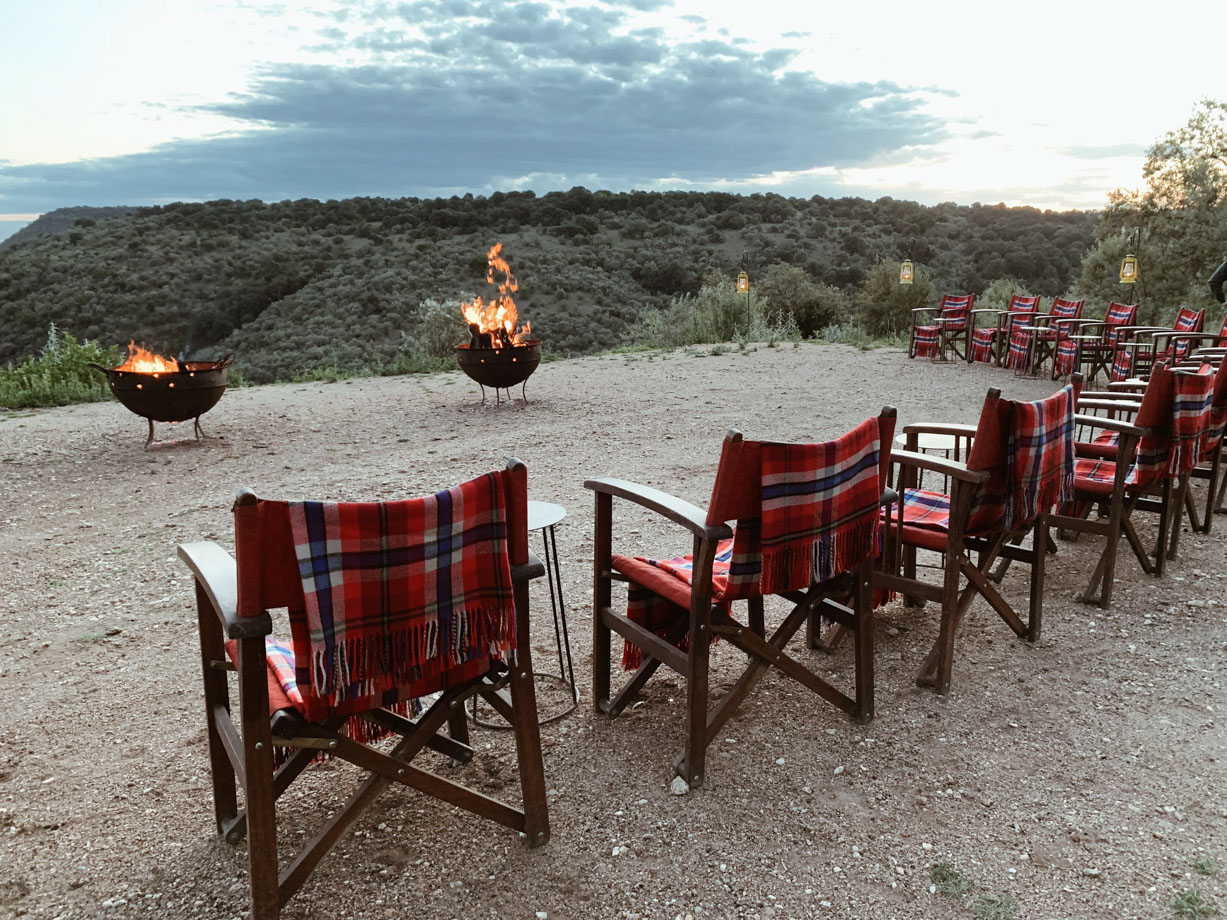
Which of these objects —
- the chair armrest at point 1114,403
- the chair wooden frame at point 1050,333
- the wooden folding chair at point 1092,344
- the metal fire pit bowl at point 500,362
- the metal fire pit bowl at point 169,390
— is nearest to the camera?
the chair armrest at point 1114,403

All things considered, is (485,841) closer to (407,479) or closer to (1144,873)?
(1144,873)

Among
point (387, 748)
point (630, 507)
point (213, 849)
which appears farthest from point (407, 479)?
point (213, 849)

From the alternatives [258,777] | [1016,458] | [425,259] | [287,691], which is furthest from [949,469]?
[425,259]

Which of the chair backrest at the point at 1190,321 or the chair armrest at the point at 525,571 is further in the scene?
the chair backrest at the point at 1190,321

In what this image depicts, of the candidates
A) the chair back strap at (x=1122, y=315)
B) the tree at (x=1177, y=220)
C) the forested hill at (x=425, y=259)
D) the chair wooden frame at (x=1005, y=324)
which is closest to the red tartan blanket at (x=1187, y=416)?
the chair back strap at (x=1122, y=315)

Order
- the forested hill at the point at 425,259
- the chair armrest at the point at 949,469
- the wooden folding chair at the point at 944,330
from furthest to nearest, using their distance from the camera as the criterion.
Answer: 1. the forested hill at the point at 425,259
2. the wooden folding chair at the point at 944,330
3. the chair armrest at the point at 949,469

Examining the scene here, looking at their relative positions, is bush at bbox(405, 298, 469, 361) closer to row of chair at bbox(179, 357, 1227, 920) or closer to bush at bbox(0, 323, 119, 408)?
bush at bbox(0, 323, 119, 408)

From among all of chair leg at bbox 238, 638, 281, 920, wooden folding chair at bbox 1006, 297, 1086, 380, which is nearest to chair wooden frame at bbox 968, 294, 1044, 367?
wooden folding chair at bbox 1006, 297, 1086, 380

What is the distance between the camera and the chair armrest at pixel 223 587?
156 cm

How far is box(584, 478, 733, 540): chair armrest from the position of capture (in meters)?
2.10

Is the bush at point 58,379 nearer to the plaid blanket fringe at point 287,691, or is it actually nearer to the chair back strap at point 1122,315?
the plaid blanket fringe at point 287,691

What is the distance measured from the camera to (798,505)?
7.17 ft

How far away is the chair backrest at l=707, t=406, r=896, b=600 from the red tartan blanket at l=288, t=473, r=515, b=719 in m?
0.60

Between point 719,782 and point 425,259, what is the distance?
2604cm
